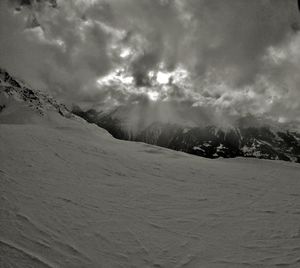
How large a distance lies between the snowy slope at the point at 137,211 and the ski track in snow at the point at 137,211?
26mm

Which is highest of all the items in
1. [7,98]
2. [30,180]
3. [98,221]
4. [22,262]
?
[7,98]

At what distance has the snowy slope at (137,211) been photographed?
577cm

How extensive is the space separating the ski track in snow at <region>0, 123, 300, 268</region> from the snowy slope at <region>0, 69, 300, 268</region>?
0.09 feet

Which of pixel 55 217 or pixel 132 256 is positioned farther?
pixel 55 217

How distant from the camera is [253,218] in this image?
798 centimetres

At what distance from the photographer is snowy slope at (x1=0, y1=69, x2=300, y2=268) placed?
5773mm

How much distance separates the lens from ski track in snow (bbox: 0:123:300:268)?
5.77 m

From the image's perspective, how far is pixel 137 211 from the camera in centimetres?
786

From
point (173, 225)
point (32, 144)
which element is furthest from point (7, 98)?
point (173, 225)

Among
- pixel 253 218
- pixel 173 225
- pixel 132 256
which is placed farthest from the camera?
pixel 253 218

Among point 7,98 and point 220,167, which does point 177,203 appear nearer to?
point 220,167

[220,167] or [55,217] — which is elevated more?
[220,167]

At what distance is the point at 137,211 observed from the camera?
7.86 meters

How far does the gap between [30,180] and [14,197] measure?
140 centimetres
